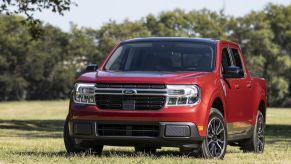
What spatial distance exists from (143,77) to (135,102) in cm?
39

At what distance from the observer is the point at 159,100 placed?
10445 mm

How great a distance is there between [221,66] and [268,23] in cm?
9018

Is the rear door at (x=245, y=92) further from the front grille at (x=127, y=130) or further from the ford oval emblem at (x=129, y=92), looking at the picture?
the ford oval emblem at (x=129, y=92)

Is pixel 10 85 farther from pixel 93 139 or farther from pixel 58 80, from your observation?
pixel 93 139

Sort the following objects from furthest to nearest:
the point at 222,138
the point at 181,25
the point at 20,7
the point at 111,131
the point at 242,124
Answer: the point at 181,25
the point at 20,7
the point at 242,124
the point at 222,138
the point at 111,131

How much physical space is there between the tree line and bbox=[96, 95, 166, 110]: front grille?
3231 inches

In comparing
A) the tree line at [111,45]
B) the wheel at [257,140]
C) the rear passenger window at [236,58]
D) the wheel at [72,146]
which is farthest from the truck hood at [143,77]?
the tree line at [111,45]

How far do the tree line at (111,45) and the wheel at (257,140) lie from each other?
256 ft

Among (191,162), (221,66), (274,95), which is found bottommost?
(274,95)

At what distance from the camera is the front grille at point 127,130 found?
10.5 metres

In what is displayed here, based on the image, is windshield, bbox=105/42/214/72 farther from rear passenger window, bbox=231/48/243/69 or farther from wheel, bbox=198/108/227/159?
rear passenger window, bbox=231/48/243/69

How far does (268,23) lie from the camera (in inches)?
3952

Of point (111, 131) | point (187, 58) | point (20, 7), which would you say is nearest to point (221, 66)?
point (187, 58)

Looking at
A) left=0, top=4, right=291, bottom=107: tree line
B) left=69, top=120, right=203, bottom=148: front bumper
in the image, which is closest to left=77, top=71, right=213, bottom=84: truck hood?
left=69, top=120, right=203, bottom=148: front bumper
